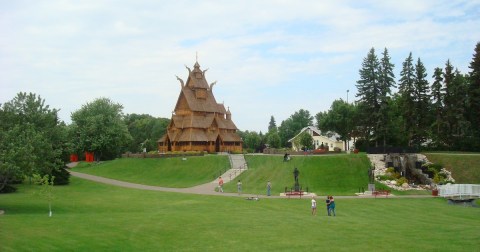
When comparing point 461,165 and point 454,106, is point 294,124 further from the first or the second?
point 461,165

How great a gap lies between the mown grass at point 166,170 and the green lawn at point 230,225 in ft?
59.2

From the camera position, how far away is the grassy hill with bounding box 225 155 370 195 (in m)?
53.0

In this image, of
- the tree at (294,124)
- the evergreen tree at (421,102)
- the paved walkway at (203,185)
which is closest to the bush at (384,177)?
the paved walkway at (203,185)

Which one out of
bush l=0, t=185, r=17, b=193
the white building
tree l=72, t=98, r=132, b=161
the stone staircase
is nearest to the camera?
bush l=0, t=185, r=17, b=193

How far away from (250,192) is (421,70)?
35217 mm

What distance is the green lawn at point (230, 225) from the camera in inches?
919

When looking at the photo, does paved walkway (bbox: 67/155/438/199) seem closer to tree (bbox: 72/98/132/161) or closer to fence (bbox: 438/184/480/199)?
fence (bbox: 438/184/480/199)

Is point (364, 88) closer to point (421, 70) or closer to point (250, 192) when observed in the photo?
point (421, 70)

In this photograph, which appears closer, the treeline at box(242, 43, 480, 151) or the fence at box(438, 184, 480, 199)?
the fence at box(438, 184, 480, 199)

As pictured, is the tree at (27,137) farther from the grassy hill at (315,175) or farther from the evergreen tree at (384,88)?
the evergreen tree at (384,88)

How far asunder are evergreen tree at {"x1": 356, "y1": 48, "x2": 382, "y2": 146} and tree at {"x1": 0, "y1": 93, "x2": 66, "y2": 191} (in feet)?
135

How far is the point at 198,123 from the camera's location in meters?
83.8

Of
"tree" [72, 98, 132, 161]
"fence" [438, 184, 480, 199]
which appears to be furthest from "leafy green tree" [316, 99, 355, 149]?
"tree" [72, 98, 132, 161]

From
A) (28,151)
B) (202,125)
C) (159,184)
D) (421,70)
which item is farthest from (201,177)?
(421,70)
